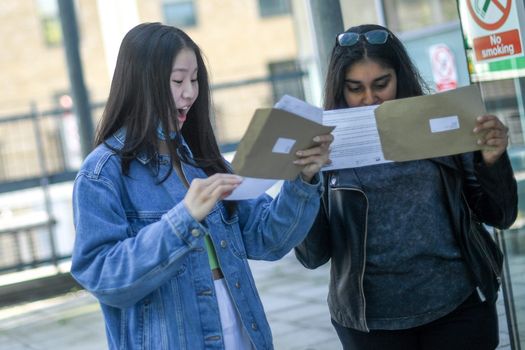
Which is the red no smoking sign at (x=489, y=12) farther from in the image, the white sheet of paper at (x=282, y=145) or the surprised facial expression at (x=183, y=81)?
the surprised facial expression at (x=183, y=81)

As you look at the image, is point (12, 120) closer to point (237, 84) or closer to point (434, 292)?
point (237, 84)

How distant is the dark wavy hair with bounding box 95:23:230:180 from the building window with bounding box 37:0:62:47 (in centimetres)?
2688

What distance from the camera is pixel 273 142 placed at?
2129 millimetres

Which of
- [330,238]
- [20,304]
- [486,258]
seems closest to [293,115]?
[330,238]

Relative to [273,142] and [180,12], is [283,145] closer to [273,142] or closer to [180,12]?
[273,142]

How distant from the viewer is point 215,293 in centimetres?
220

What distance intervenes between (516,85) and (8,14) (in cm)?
2670

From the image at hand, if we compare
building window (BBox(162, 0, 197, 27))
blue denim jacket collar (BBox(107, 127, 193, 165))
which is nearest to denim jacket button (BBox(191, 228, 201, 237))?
blue denim jacket collar (BBox(107, 127, 193, 165))

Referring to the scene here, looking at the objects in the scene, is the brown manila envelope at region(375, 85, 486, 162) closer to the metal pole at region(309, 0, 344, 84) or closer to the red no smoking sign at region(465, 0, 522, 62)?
the red no smoking sign at region(465, 0, 522, 62)

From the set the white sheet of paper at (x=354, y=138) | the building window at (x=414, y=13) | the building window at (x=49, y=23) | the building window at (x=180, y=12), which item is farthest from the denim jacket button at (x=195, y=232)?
the building window at (x=49, y=23)

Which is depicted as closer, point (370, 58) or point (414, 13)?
point (370, 58)

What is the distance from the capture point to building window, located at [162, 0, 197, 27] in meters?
28.5

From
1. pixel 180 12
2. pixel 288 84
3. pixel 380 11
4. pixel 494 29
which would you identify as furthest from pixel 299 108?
pixel 180 12

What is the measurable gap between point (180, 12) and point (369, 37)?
87.9 ft
